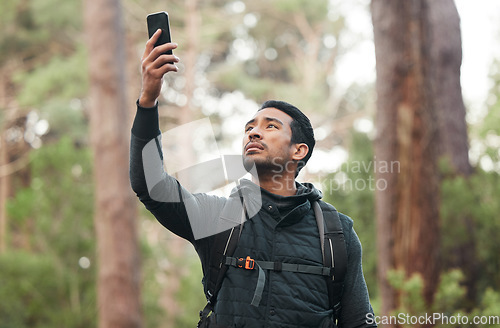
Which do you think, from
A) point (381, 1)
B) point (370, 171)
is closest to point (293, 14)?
point (370, 171)

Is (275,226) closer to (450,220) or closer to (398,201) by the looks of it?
(398,201)

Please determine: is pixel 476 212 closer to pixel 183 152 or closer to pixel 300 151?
pixel 300 151

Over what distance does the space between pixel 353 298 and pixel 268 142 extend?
2.23 ft

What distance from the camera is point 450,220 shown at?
539cm

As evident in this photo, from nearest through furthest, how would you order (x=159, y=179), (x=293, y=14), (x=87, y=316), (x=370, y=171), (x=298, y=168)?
1. (x=159, y=179)
2. (x=298, y=168)
3. (x=370, y=171)
4. (x=87, y=316)
5. (x=293, y=14)

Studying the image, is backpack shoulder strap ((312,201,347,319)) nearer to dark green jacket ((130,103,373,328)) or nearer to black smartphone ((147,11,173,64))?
dark green jacket ((130,103,373,328))

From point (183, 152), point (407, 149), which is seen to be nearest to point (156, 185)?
point (407, 149)

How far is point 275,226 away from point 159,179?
0.47 m

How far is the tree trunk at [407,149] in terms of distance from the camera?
16.7 ft

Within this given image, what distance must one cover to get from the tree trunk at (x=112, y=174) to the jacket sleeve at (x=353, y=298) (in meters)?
6.97

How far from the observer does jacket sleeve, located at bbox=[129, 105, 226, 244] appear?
1938mm

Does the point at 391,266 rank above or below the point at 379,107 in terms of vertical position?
below

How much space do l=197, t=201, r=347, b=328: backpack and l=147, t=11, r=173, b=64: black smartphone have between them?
2.28ft

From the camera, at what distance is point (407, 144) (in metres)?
5.24
